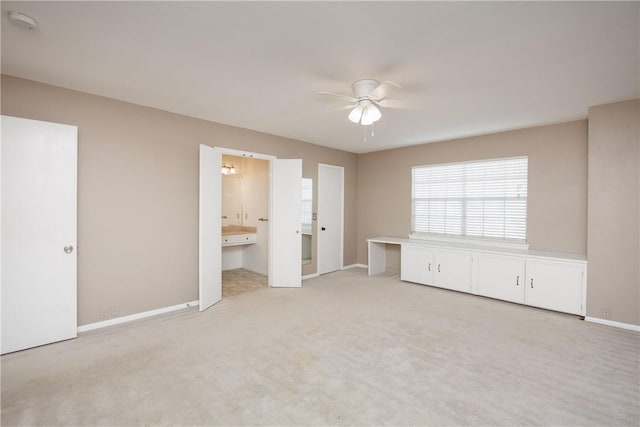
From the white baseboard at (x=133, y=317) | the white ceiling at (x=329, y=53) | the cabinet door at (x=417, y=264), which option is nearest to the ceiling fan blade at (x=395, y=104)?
the white ceiling at (x=329, y=53)

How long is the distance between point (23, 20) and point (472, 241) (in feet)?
19.2

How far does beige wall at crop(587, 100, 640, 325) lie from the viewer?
3.41 m

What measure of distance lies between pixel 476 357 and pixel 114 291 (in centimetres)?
382

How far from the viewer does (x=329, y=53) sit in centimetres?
242

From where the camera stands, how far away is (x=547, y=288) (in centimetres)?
400

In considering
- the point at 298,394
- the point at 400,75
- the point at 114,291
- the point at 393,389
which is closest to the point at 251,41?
the point at 400,75

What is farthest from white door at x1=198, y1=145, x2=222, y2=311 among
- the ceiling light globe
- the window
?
the window

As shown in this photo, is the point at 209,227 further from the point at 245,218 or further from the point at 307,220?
the point at 245,218

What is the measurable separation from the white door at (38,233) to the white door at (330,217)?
3862 mm

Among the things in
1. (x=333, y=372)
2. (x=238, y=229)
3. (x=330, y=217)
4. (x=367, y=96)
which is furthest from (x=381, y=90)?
(x=238, y=229)

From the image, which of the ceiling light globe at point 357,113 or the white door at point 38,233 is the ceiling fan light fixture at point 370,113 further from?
the white door at point 38,233

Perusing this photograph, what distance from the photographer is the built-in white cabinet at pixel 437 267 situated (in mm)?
4777

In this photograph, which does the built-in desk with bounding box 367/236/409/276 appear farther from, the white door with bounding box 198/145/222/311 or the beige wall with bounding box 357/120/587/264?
the white door with bounding box 198/145/222/311

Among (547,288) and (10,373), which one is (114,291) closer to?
(10,373)
